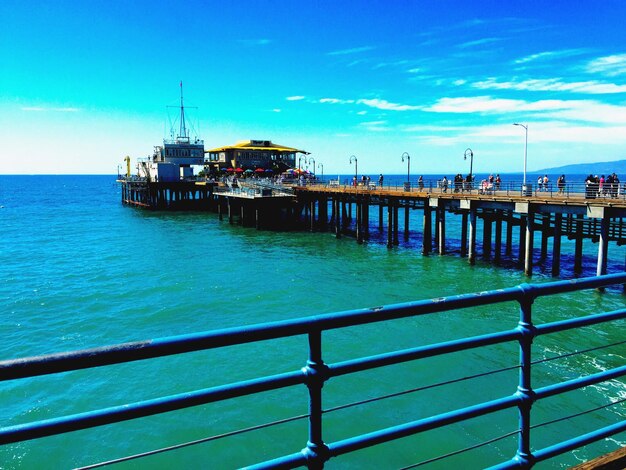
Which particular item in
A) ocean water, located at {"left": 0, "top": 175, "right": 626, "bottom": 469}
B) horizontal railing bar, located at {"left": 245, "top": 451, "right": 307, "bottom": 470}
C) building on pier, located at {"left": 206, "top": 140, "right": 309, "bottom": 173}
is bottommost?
ocean water, located at {"left": 0, "top": 175, "right": 626, "bottom": 469}

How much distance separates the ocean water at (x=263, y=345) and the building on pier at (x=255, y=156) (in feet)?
128

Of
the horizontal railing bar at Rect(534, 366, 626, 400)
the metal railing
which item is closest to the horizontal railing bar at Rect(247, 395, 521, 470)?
the horizontal railing bar at Rect(534, 366, 626, 400)

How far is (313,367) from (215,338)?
458 mm

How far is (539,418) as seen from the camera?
35.9 feet

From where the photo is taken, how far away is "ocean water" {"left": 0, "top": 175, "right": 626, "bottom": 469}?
1017 centimetres

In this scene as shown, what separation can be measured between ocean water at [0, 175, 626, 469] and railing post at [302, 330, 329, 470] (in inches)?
315

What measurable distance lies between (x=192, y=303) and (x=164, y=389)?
8189 mm

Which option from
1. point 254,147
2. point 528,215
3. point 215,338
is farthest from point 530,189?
point 254,147

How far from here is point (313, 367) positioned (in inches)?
84.7

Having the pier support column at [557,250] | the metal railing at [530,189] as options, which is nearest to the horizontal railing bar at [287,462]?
the metal railing at [530,189]

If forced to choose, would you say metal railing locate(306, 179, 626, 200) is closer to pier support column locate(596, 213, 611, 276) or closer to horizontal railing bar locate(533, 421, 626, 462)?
pier support column locate(596, 213, 611, 276)

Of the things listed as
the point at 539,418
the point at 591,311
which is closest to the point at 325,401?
the point at 539,418

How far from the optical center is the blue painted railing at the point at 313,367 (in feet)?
Answer: 5.81

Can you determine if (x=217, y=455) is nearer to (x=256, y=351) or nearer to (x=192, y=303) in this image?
(x=256, y=351)
